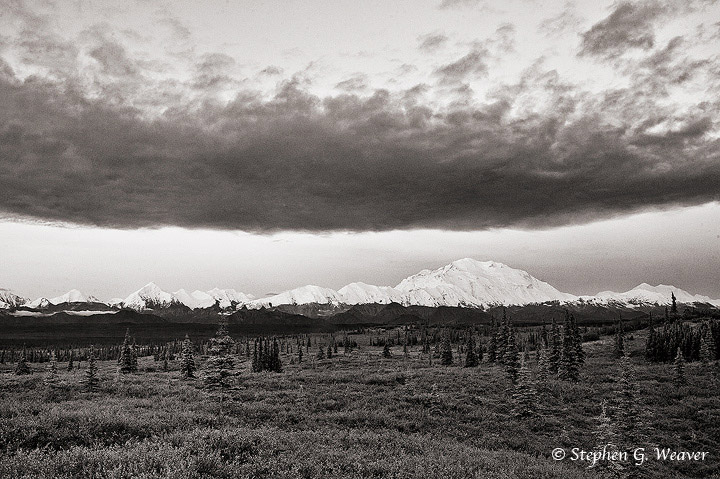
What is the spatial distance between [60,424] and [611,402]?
46392 mm

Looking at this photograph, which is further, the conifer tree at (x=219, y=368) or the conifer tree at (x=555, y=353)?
the conifer tree at (x=555, y=353)

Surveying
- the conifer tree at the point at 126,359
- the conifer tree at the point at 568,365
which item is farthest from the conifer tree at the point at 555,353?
the conifer tree at the point at 126,359

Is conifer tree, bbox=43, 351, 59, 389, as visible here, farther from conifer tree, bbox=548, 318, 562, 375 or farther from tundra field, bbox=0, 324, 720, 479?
conifer tree, bbox=548, 318, 562, 375

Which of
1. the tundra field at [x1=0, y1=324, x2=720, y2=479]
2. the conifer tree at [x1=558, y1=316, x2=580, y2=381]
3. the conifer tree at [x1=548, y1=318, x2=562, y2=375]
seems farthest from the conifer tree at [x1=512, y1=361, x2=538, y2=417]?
the conifer tree at [x1=548, y1=318, x2=562, y2=375]

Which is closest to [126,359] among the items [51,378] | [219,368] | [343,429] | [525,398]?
[51,378]

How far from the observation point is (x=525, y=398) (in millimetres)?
35594

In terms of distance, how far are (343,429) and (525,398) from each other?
20712 mm

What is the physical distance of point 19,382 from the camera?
1422 inches

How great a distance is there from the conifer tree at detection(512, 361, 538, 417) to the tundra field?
0.47m

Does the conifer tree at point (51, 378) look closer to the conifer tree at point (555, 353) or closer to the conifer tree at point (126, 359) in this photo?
the conifer tree at point (126, 359)

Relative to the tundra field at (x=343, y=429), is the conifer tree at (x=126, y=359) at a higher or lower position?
lower

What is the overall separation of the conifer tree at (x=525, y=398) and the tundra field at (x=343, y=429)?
47 centimetres

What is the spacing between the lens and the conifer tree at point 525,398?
34594 millimetres

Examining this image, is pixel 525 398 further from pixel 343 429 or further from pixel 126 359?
pixel 126 359
